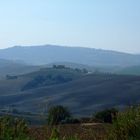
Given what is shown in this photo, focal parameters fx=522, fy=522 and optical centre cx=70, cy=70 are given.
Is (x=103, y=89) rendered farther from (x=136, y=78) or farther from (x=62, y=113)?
(x=62, y=113)

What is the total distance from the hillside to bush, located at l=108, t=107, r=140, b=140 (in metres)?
103

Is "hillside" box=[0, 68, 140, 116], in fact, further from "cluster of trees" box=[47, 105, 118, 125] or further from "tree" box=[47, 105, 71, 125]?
"cluster of trees" box=[47, 105, 118, 125]

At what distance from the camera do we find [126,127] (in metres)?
10.9

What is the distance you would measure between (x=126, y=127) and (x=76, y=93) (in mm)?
137321

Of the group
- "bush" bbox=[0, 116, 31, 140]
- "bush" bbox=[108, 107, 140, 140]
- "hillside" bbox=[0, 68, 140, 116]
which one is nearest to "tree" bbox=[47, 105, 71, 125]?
"bush" bbox=[108, 107, 140, 140]

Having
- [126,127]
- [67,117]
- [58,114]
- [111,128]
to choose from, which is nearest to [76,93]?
[58,114]

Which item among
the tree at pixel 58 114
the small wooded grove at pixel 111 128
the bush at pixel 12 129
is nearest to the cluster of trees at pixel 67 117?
the tree at pixel 58 114

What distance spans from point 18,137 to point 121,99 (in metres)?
122

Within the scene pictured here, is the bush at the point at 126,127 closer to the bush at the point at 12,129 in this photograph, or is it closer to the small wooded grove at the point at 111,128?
the small wooded grove at the point at 111,128

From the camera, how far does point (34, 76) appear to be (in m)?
197

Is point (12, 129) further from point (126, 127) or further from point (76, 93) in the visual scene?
point (76, 93)

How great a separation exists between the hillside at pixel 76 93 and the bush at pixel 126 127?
102964 millimetres

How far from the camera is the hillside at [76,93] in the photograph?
127856 millimetres

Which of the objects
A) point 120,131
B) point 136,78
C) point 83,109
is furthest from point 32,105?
point 120,131
